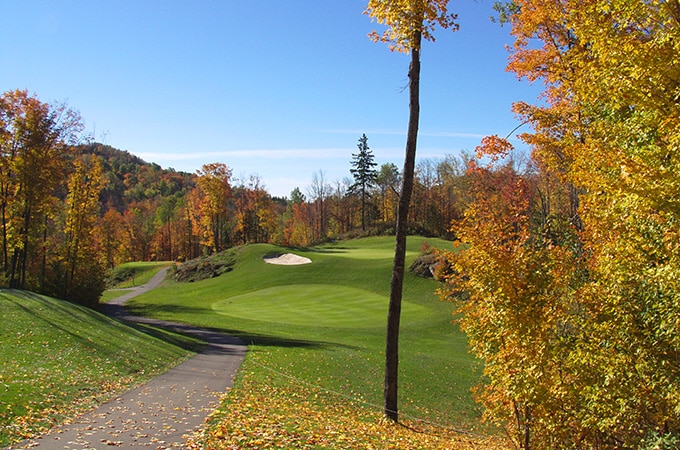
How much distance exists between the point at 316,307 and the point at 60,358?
968 inches

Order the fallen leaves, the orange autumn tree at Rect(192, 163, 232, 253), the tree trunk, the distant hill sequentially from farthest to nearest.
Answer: the distant hill
the orange autumn tree at Rect(192, 163, 232, 253)
the tree trunk
the fallen leaves

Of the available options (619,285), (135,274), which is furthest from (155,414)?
(135,274)

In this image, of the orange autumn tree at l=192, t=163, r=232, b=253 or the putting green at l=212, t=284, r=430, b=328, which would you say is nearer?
the putting green at l=212, t=284, r=430, b=328

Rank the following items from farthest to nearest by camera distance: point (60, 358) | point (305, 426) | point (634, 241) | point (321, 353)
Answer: point (321, 353)
point (60, 358)
point (305, 426)
point (634, 241)

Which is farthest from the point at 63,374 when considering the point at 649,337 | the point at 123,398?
the point at 649,337

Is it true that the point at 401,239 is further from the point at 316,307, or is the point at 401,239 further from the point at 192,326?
the point at 316,307

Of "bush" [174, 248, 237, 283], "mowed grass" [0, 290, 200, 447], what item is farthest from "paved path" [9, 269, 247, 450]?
"bush" [174, 248, 237, 283]

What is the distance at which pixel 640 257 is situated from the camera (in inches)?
237

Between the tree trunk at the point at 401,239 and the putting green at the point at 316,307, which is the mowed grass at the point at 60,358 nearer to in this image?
the tree trunk at the point at 401,239

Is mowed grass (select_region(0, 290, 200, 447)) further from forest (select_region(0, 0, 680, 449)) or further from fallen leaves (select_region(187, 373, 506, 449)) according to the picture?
forest (select_region(0, 0, 680, 449))

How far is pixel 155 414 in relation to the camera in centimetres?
930

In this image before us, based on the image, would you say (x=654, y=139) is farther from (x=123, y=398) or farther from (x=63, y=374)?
(x=63, y=374)

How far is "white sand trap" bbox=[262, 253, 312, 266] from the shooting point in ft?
173

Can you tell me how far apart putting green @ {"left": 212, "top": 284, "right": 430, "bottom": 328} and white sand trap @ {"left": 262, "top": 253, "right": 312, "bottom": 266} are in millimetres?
7365
